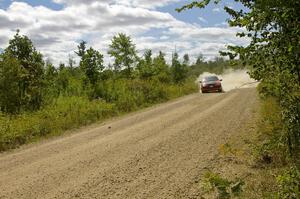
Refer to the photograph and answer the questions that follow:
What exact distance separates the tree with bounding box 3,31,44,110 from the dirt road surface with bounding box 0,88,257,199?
5402mm

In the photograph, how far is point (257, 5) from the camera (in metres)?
6.12

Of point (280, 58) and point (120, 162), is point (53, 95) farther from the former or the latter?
point (280, 58)

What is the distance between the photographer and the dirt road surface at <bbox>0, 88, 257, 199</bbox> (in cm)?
788

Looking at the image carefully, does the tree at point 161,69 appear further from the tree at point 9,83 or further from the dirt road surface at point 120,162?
the dirt road surface at point 120,162

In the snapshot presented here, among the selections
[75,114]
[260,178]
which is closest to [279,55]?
[260,178]

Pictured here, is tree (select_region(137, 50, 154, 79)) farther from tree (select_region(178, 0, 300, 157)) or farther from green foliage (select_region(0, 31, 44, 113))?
tree (select_region(178, 0, 300, 157))

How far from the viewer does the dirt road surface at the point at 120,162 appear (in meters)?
7.88

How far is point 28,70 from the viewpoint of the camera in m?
21.0

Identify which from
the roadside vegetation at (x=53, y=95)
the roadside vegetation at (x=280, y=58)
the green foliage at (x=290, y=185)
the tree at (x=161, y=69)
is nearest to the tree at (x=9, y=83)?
the roadside vegetation at (x=53, y=95)

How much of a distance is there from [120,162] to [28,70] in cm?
1230

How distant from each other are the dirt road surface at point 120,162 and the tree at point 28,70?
540 centimetres

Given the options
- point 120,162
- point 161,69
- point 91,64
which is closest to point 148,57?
point 161,69

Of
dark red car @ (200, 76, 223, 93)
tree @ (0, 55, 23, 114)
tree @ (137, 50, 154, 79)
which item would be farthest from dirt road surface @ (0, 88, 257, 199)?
tree @ (137, 50, 154, 79)

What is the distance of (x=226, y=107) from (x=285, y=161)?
12.8 m
